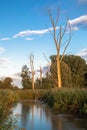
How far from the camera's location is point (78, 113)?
1778cm

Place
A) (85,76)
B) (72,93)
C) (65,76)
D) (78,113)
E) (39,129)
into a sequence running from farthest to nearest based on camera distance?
(85,76), (65,76), (72,93), (78,113), (39,129)

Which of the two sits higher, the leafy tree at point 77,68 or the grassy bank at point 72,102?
the leafy tree at point 77,68

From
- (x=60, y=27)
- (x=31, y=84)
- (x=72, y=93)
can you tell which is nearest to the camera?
(x=72, y=93)

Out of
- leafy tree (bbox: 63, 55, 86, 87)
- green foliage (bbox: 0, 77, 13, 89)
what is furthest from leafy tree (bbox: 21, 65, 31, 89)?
leafy tree (bbox: 63, 55, 86, 87)

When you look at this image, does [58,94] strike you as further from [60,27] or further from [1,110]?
[1,110]

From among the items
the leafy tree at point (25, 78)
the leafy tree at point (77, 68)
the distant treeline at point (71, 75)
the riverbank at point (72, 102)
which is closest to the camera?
the riverbank at point (72, 102)

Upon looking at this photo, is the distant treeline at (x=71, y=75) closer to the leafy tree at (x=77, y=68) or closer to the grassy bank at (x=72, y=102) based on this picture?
the leafy tree at (x=77, y=68)

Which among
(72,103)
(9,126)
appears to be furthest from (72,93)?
(9,126)

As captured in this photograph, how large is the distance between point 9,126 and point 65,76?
40511mm

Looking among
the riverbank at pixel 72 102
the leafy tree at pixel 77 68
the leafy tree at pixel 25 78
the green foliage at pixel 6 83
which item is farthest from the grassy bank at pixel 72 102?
the leafy tree at pixel 25 78

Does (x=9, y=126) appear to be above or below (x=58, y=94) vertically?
below

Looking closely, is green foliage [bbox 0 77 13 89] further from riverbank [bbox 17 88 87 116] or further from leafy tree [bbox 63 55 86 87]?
riverbank [bbox 17 88 87 116]

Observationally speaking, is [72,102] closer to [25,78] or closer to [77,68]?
[77,68]

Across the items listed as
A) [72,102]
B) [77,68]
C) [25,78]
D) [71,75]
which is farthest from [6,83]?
[72,102]
